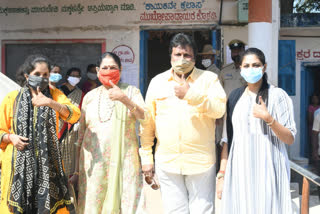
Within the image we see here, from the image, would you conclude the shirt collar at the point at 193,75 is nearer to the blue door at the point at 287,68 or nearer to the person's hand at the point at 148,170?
the person's hand at the point at 148,170

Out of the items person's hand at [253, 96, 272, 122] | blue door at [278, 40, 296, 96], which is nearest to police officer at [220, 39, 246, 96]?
blue door at [278, 40, 296, 96]

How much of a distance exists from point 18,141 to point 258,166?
1.77 meters

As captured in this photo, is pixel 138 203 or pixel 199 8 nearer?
pixel 138 203

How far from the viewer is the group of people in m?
2.79

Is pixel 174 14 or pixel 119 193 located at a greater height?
pixel 174 14

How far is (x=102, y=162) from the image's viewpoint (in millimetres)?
3266

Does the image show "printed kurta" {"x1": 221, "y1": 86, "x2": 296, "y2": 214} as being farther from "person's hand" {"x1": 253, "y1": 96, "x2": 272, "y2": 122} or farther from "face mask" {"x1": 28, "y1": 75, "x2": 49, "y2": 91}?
"face mask" {"x1": 28, "y1": 75, "x2": 49, "y2": 91}

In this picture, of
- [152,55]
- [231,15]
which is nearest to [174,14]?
[231,15]

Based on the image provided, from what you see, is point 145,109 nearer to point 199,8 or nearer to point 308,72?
point 199,8

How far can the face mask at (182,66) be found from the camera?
9.57 ft

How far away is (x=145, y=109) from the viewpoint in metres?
3.11

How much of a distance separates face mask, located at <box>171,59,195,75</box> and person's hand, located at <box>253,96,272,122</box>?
574 millimetres

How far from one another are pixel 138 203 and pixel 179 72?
114cm

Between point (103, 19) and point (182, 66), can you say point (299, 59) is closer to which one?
point (103, 19)
